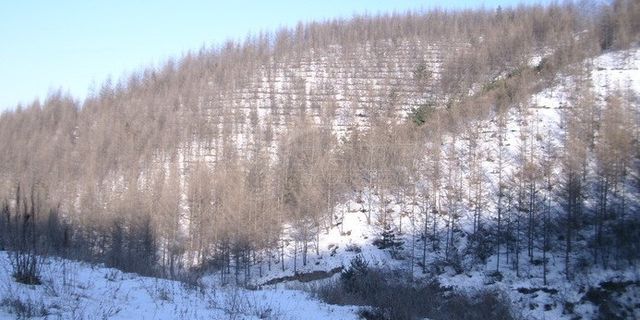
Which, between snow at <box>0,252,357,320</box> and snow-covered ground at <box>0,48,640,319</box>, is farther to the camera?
snow-covered ground at <box>0,48,640,319</box>

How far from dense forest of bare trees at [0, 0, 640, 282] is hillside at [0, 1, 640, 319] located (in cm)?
27

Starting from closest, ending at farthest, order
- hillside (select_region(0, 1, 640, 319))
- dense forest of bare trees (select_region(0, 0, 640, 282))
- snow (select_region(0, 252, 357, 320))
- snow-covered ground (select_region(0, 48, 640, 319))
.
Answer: snow (select_region(0, 252, 357, 320)), snow-covered ground (select_region(0, 48, 640, 319)), hillside (select_region(0, 1, 640, 319)), dense forest of bare trees (select_region(0, 0, 640, 282))

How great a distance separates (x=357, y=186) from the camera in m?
46.5

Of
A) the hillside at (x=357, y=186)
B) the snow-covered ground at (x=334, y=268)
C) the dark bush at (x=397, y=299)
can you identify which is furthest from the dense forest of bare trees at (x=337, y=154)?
the dark bush at (x=397, y=299)

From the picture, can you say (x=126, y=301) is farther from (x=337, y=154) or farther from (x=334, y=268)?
(x=337, y=154)

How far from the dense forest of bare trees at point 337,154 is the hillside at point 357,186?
27 cm

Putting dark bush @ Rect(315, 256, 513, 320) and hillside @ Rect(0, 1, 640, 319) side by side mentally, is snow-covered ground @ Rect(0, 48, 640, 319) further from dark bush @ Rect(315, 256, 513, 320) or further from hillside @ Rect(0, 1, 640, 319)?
dark bush @ Rect(315, 256, 513, 320)

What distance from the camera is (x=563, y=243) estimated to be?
108 feet

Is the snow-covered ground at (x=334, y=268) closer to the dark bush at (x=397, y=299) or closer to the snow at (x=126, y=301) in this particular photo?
the snow at (x=126, y=301)

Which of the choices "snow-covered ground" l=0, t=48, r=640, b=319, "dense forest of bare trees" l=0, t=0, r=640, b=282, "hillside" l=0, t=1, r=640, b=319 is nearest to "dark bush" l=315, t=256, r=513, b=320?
"hillside" l=0, t=1, r=640, b=319

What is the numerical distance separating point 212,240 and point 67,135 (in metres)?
52.0

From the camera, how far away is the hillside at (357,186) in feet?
36.5

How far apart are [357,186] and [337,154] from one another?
5.41 m

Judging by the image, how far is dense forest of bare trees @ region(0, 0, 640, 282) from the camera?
33969 mm
